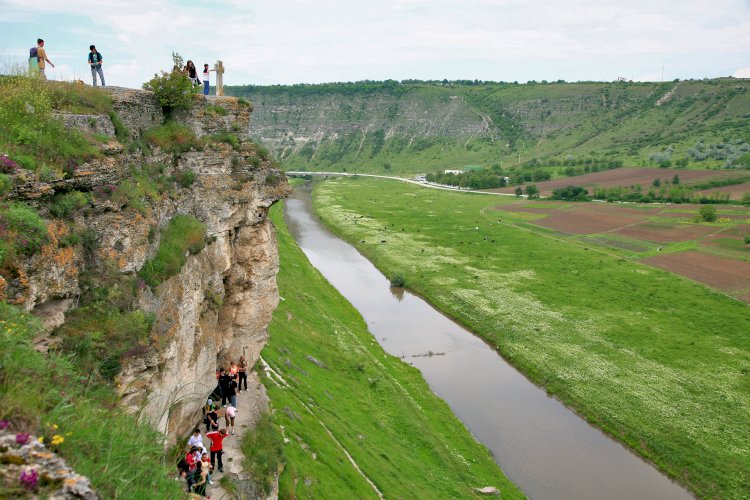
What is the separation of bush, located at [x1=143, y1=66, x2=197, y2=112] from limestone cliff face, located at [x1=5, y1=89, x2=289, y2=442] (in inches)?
18.0

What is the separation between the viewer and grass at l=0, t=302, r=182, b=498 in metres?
7.79

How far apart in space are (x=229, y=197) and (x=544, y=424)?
30.1m

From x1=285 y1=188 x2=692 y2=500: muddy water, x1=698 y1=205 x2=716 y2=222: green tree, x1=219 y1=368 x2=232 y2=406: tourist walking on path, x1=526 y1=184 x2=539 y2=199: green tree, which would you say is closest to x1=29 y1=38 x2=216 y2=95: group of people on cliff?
x1=219 y1=368 x2=232 y2=406: tourist walking on path

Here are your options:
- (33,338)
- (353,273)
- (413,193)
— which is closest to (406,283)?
(353,273)

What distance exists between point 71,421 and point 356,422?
86.0 ft

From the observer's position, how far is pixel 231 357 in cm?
2420

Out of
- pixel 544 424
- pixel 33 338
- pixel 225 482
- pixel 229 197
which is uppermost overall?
pixel 229 197

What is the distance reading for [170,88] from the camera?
18.1 meters

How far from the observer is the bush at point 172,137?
17.4 metres

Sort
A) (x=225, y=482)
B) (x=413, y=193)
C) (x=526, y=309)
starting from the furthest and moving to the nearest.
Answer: (x=413, y=193) → (x=526, y=309) → (x=225, y=482)

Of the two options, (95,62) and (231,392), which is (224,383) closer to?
(231,392)

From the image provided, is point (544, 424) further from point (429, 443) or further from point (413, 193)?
point (413, 193)

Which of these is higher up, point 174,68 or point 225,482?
point 174,68

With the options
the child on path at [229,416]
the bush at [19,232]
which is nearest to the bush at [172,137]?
the bush at [19,232]
